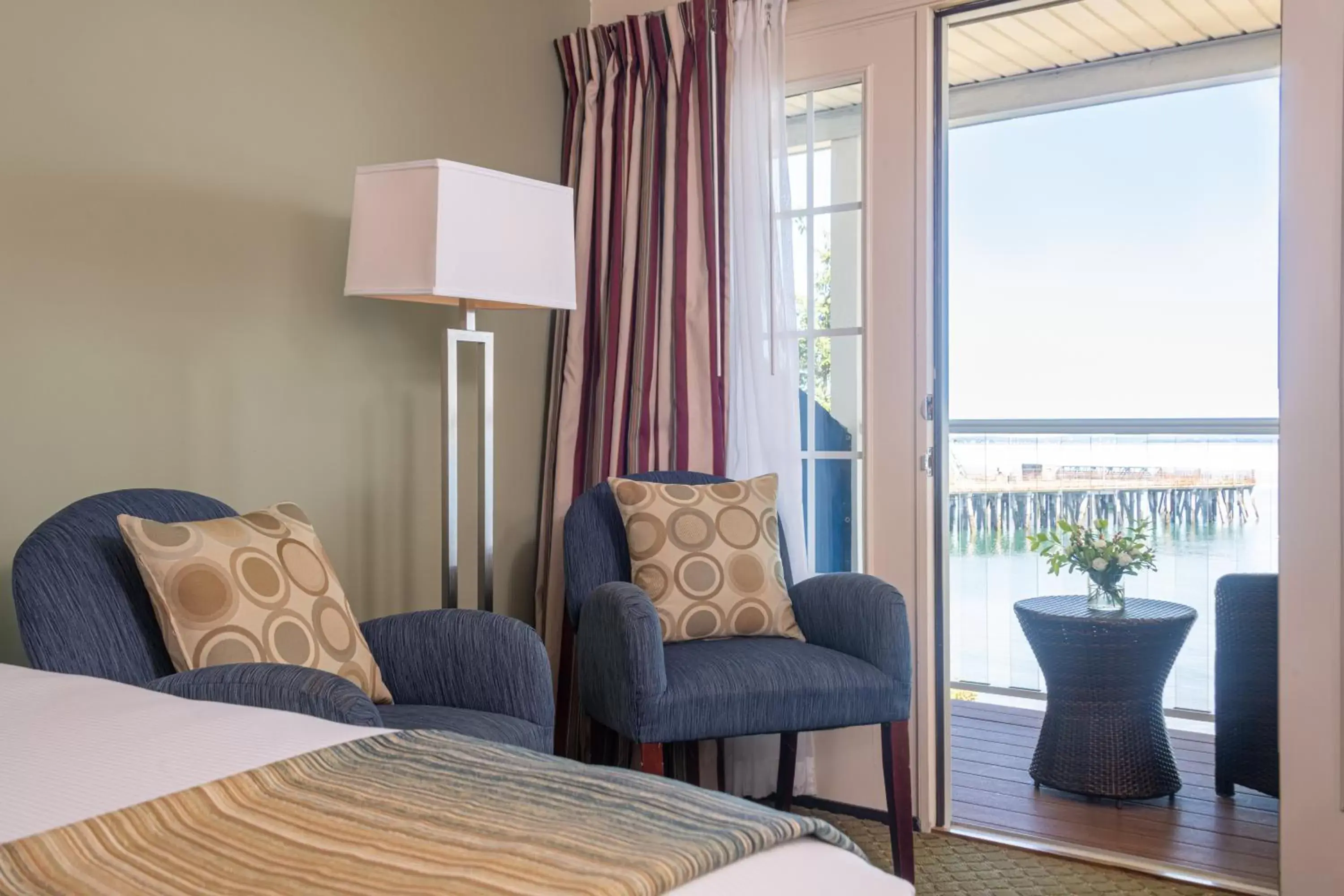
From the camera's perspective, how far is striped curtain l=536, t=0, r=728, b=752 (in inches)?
127

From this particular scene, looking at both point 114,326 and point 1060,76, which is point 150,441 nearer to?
point 114,326

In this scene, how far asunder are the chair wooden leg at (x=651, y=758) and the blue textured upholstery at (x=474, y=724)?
33 cm

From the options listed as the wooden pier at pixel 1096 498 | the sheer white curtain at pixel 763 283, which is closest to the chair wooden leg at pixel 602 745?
the sheer white curtain at pixel 763 283

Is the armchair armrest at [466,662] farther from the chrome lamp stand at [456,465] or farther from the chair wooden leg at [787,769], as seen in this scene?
the chair wooden leg at [787,769]

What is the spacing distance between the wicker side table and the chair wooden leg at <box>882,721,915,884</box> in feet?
2.91

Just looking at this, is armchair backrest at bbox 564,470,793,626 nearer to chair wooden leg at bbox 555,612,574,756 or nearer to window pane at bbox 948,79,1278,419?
chair wooden leg at bbox 555,612,574,756

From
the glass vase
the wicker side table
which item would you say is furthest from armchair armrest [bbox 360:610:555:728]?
the glass vase

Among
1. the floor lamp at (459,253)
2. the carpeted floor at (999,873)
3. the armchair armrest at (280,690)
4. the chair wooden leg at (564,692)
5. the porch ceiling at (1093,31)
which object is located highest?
the porch ceiling at (1093,31)

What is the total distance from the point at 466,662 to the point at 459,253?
87cm

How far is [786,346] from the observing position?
124 inches

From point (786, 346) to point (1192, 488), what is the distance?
257 centimetres

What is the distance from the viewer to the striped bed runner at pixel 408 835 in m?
0.74

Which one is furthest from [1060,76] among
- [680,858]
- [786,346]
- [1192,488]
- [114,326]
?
[680,858]

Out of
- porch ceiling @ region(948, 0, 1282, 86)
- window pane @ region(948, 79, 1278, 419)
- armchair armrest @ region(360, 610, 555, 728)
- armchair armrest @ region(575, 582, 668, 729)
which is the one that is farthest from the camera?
window pane @ region(948, 79, 1278, 419)
